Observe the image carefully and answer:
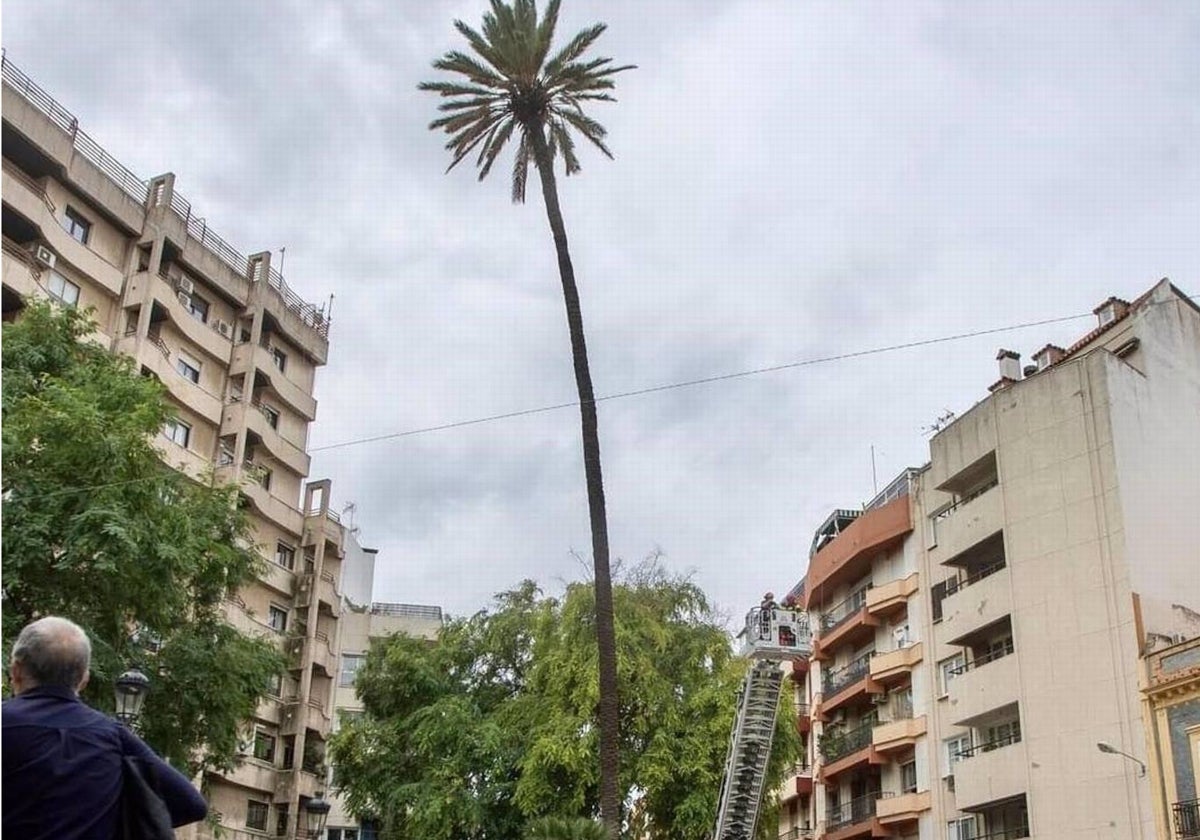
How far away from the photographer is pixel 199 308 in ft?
160

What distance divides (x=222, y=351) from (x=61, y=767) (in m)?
46.1

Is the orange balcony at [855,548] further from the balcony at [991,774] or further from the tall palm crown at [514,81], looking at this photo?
the tall palm crown at [514,81]

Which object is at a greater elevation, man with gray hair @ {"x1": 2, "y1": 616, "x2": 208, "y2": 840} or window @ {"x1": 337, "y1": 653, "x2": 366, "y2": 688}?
window @ {"x1": 337, "y1": 653, "x2": 366, "y2": 688}

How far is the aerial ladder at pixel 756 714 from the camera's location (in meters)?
31.4

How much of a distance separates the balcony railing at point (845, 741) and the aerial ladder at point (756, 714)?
59.9 feet

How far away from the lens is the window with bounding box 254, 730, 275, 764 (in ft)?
160

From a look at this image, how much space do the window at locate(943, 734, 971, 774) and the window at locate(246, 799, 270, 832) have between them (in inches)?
950

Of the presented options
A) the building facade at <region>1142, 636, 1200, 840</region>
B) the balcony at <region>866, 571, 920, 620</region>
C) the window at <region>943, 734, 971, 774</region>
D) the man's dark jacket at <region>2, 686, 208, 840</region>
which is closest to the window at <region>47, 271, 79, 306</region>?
the balcony at <region>866, 571, 920, 620</region>

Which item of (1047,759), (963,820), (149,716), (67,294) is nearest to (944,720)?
(963,820)

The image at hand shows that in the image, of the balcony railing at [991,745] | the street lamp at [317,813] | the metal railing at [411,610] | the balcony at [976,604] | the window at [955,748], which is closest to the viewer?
the street lamp at [317,813]

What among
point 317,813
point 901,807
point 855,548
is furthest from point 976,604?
point 317,813

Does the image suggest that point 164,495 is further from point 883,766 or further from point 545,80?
point 883,766

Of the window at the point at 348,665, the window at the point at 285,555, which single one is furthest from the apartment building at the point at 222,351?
the window at the point at 348,665

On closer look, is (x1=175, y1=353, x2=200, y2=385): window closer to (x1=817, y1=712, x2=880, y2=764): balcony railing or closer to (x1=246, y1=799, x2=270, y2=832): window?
(x1=246, y1=799, x2=270, y2=832): window
